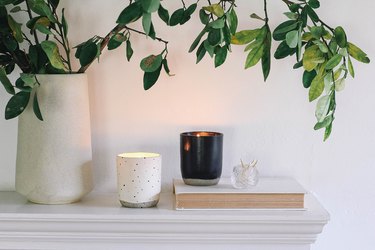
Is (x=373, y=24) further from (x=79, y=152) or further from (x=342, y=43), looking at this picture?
(x=79, y=152)

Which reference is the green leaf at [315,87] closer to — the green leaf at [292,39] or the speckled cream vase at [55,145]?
the green leaf at [292,39]

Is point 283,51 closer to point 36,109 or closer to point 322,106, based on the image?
point 322,106

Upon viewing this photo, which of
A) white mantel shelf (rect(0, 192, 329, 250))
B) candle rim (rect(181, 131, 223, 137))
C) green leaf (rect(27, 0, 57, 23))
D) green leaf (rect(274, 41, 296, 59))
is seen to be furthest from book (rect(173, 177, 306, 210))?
green leaf (rect(27, 0, 57, 23))

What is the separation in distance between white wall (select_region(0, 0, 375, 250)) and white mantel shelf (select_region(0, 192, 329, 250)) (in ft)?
0.49

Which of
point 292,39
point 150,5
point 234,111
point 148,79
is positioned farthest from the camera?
point 234,111

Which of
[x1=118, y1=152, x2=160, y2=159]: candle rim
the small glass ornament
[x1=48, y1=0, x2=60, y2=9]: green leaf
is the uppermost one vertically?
[x1=48, y1=0, x2=60, y2=9]: green leaf

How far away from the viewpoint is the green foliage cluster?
958 mm

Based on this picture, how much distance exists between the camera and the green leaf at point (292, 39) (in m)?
0.91

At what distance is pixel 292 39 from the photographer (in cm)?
92

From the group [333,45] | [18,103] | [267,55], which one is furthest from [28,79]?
[333,45]

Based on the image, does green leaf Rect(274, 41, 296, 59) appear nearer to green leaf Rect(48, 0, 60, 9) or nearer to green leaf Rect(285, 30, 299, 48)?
green leaf Rect(285, 30, 299, 48)

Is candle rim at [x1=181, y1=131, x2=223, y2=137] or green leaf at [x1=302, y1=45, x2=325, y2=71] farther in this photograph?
candle rim at [x1=181, y1=131, x2=223, y2=137]

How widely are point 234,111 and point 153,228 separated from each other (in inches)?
11.2

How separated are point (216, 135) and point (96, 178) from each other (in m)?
0.25
